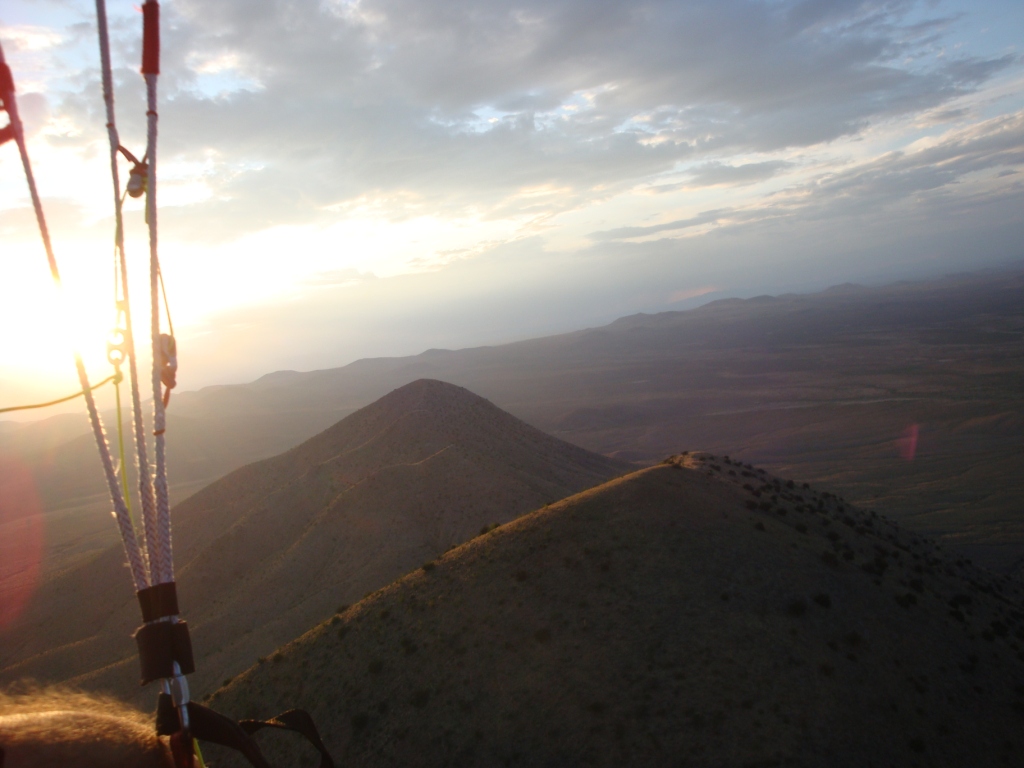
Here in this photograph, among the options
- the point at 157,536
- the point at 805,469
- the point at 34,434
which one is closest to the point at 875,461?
the point at 805,469

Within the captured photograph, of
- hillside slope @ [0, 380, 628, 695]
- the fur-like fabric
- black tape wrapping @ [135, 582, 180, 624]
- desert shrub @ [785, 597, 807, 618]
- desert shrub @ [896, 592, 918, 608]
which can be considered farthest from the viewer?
hillside slope @ [0, 380, 628, 695]

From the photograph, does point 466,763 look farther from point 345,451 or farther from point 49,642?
point 345,451

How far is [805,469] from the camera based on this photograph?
46594 mm

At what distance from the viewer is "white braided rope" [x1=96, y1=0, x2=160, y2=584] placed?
123 inches

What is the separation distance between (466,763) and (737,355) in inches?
5022

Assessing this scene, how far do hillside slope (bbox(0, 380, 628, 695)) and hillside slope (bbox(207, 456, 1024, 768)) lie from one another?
916 cm

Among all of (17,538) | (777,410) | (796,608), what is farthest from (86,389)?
(777,410)

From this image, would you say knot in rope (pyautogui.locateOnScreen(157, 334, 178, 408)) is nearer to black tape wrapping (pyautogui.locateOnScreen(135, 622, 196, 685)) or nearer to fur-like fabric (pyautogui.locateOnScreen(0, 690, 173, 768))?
black tape wrapping (pyautogui.locateOnScreen(135, 622, 196, 685))

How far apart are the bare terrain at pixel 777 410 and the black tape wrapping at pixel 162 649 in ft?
106

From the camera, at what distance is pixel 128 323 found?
3.41 m

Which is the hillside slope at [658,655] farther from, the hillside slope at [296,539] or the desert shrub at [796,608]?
the hillside slope at [296,539]

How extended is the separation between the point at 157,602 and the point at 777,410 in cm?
7665

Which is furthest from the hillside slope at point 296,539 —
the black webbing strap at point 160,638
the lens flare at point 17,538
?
the black webbing strap at point 160,638

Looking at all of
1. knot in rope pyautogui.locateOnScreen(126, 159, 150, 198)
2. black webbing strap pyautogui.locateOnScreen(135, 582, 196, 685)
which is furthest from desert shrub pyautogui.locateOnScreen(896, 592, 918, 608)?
knot in rope pyautogui.locateOnScreen(126, 159, 150, 198)
